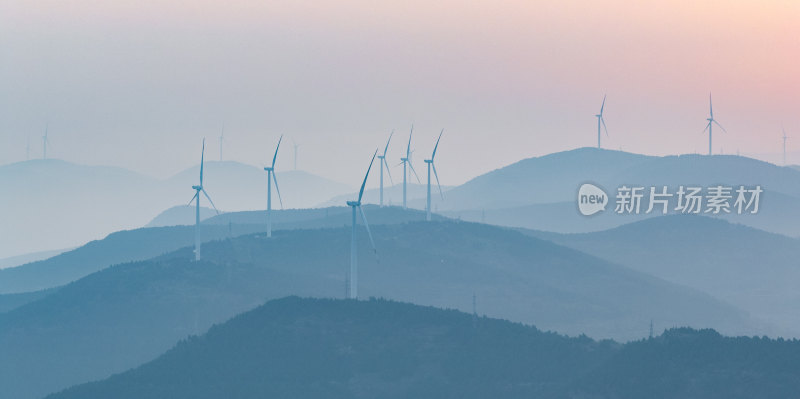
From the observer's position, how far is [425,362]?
508 ft

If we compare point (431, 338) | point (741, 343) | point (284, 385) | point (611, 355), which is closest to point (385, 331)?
point (431, 338)

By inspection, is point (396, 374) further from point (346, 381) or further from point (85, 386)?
point (85, 386)

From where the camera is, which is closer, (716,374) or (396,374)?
(716,374)

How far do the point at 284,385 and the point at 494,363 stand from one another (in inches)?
903

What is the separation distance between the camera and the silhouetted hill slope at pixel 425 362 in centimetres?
13200

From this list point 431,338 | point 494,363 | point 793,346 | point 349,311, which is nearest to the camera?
point 793,346

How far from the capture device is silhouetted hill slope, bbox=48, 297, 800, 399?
132 metres

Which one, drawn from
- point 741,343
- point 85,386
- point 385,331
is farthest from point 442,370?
point 85,386

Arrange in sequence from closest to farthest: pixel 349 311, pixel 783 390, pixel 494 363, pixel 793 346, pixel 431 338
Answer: pixel 783 390, pixel 793 346, pixel 494 363, pixel 431 338, pixel 349 311

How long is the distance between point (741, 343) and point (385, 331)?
44.2m

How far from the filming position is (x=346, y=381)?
152m

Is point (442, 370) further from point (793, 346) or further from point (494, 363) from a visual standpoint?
point (793, 346)

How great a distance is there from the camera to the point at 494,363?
493 feet

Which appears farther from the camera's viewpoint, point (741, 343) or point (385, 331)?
point (385, 331)
